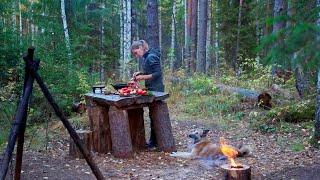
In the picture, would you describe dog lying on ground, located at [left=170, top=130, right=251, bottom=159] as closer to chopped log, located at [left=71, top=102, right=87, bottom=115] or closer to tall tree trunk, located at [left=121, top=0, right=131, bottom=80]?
chopped log, located at [left=71, top=102, right=87, bottom=115]

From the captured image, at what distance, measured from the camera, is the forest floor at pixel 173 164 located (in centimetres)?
665

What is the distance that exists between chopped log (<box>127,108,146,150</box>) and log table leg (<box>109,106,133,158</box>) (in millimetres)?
675

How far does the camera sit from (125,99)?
24.8 feet

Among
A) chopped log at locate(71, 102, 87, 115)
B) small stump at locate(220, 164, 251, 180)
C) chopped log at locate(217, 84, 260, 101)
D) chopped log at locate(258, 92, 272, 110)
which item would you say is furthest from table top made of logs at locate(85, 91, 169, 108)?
chopped log at locate(217, 84, 260, 101)

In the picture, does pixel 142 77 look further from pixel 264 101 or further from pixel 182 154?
pixel 264 101

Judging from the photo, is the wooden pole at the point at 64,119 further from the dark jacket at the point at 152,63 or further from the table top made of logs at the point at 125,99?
the dark jacket at the point at 152,63

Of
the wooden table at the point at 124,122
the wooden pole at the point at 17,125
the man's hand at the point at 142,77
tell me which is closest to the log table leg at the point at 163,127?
the wooden table at the point at 124,122

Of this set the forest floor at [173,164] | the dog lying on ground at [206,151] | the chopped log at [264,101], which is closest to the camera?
the forest floor at [173,164]

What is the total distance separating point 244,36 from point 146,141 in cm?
1435

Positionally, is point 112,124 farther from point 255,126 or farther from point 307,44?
point 307,44

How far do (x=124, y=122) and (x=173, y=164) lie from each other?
3.70 ft

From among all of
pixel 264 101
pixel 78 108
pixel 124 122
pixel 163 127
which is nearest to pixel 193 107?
pixel 264 101

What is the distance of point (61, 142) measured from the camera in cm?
902

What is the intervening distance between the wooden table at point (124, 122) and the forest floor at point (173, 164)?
0.73ft
